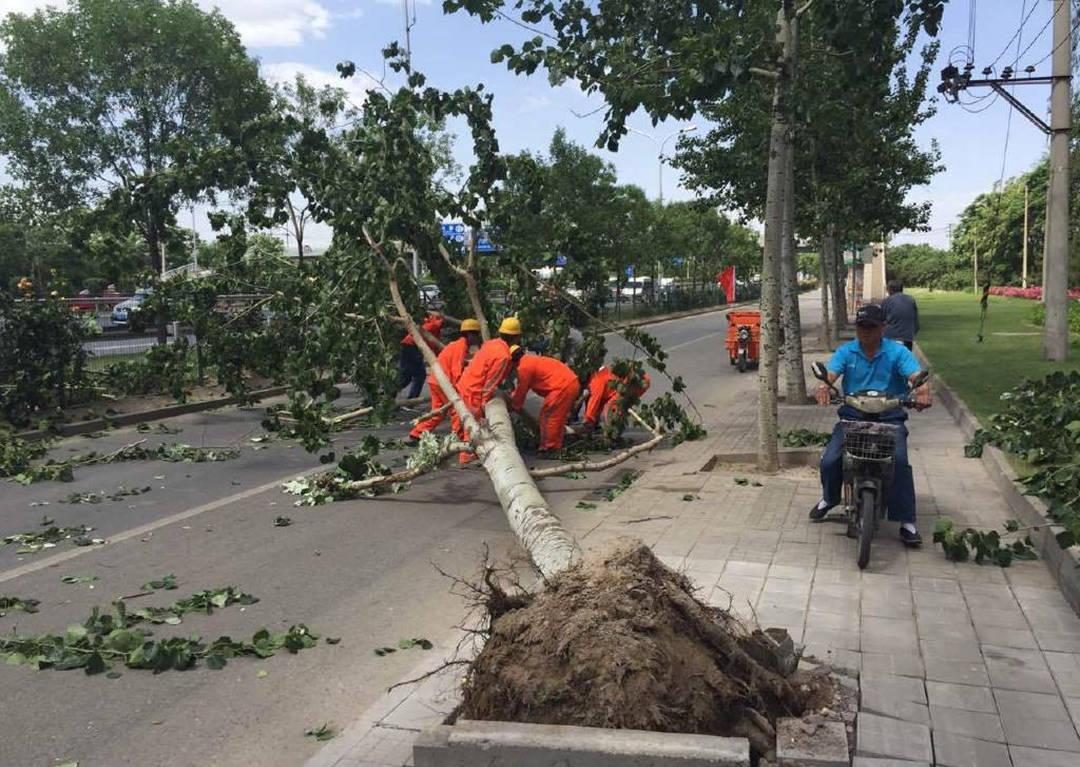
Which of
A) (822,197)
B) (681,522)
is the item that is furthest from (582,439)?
(822,197)

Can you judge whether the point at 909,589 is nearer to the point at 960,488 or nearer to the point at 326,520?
the point at 960,488

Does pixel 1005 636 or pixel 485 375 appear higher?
pixel 485 375

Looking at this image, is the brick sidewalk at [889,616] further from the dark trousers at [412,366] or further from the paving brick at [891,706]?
the dark trousers at [412,366]

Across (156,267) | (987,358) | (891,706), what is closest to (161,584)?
(891,706)

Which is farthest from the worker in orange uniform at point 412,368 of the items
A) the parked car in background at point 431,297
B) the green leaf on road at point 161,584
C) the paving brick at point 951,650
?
the paving brick at point 951,650

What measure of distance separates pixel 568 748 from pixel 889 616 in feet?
8.01

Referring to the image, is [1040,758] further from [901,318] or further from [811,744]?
[901,318]

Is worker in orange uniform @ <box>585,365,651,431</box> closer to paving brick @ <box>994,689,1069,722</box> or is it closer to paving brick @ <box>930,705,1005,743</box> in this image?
paving brick @ <box>994,689,1069,722</box>

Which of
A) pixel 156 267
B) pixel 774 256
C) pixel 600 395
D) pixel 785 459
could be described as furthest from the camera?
pixel 156 267

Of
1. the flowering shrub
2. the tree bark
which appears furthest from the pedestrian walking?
the flowering shrub

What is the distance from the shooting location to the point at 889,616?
4.59 meters

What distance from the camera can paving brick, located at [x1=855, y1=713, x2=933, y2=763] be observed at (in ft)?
10.3

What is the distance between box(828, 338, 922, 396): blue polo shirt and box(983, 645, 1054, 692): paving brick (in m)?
2.12

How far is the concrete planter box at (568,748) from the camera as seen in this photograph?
2.78 m
